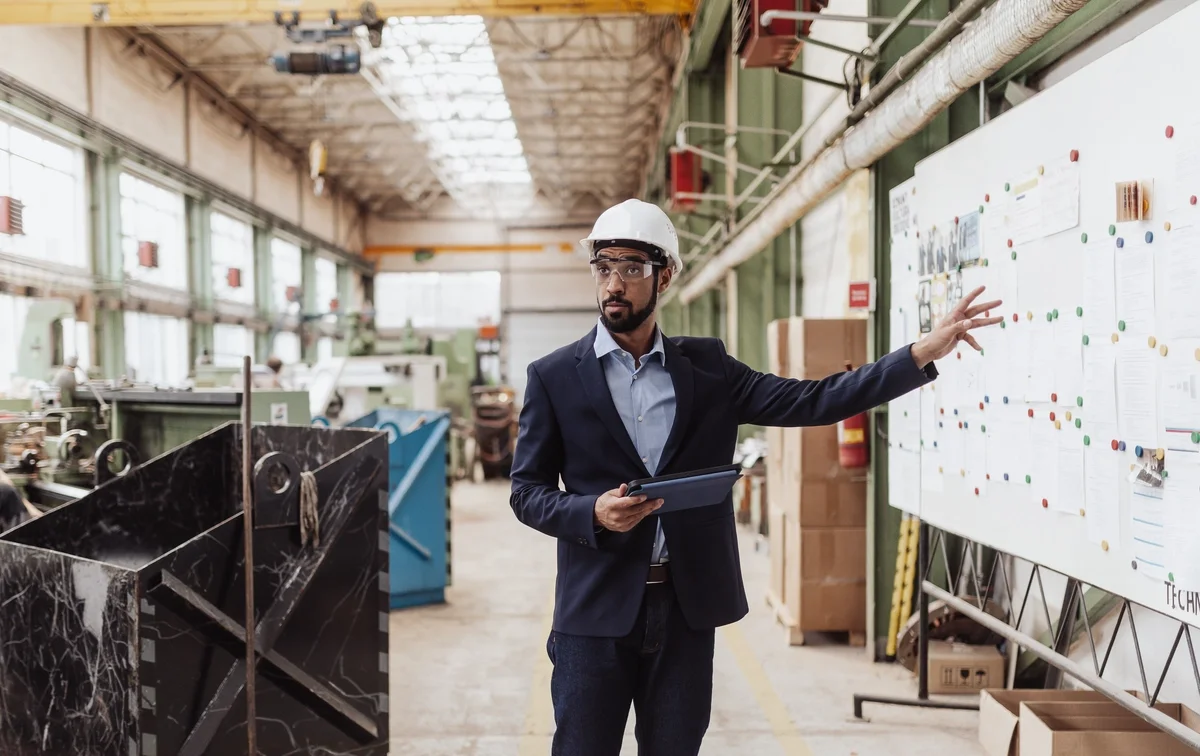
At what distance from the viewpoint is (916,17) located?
14.6 feet

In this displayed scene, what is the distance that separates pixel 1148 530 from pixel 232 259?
1603cm

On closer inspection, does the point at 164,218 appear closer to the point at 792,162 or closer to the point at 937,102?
the point at 792,162

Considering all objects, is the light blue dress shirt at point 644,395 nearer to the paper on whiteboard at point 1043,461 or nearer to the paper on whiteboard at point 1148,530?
the paper on whiteboard at point 1148,530

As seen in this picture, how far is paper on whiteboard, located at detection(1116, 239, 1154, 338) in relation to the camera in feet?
7.23

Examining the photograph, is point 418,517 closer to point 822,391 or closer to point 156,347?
point 822,391

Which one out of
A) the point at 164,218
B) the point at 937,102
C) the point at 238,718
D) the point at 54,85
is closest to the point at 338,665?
the point at 238,718

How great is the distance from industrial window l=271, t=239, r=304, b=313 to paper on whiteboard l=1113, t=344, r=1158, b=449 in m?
16.4

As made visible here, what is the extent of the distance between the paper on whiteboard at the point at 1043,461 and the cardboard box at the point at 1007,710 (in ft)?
2.88

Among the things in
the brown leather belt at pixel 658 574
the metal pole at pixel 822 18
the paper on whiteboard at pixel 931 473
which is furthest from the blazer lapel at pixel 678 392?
the metal pole at pixel 822 18

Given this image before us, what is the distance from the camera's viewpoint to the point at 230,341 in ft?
51.5

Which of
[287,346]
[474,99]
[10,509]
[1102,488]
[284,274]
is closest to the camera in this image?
[1102,488]

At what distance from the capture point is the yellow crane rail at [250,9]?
8.04 meters

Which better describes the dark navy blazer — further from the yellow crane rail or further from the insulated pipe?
the yellow crane rail

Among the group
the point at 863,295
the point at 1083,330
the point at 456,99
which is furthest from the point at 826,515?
the point at 456,99
